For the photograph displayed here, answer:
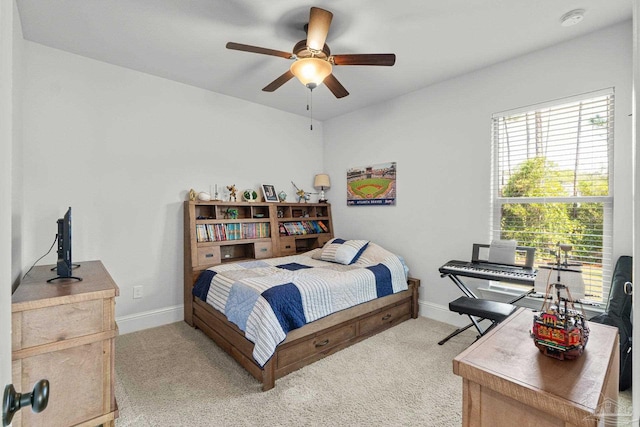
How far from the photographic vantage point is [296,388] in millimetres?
2121

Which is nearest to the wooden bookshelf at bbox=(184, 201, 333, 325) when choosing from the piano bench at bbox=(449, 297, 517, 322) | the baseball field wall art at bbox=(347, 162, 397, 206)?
the baseball field wall art at bbox=(347, 162, 397, 206)

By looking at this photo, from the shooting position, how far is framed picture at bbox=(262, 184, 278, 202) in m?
4.05

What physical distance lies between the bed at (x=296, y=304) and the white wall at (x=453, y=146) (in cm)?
45

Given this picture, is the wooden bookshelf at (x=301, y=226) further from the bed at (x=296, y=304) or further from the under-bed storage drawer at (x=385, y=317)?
the under-bed storage drawer at (x=385, y=317)

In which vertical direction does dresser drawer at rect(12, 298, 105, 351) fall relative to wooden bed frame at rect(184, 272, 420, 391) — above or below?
above

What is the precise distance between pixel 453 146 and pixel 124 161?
3.47 m

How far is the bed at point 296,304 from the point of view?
220 cm

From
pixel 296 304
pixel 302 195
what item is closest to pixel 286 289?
pixel 296 304

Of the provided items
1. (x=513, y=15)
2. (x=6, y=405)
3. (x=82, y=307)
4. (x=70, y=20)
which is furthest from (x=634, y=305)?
(x=70, y=20)

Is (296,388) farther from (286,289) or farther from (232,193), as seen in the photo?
(232,193)

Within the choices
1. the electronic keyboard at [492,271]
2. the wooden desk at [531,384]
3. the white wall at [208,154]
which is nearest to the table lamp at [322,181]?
the white wall at [208,154]

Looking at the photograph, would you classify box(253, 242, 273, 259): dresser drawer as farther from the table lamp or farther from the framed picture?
the table lamp

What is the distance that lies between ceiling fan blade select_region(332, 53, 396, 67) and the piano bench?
2.06 meters

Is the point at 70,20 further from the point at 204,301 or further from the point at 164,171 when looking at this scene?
the point at 204,301
